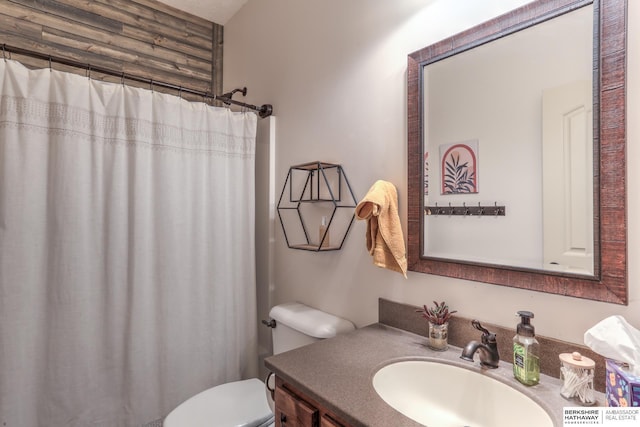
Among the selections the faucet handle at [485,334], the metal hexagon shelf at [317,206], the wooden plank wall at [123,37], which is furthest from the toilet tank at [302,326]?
the wooden plank wall at [123,37]

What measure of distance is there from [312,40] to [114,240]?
1.32 metres

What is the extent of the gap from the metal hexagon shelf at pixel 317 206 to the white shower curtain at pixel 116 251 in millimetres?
250

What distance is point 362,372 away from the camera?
94cm

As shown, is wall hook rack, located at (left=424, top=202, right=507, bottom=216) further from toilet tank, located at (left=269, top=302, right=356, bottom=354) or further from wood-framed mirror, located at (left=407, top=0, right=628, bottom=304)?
toilet tank, located at (left=269, top=302, right=356, bottom=354)

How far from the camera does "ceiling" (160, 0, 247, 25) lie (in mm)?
2223

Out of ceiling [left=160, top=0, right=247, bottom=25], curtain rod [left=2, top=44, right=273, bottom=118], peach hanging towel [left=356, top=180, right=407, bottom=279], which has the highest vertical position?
ceiling [left=160, top=0, right=247, bottom=25]

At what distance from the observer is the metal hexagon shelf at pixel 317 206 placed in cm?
151

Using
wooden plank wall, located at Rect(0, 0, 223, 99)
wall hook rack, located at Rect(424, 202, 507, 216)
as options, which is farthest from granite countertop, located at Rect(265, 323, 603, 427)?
wooden plank wall, located at Rect(0, 0, 223, 99)

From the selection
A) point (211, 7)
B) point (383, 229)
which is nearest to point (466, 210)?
point (383, 229)

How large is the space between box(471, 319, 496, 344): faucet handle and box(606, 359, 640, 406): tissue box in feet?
0.86

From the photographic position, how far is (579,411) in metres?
0.74

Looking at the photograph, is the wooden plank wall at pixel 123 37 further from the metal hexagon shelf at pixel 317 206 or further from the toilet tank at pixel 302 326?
the toilet tank at pixel 302 326

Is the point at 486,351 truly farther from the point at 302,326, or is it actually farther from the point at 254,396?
the point at 254,396

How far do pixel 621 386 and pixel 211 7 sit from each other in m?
2.71
